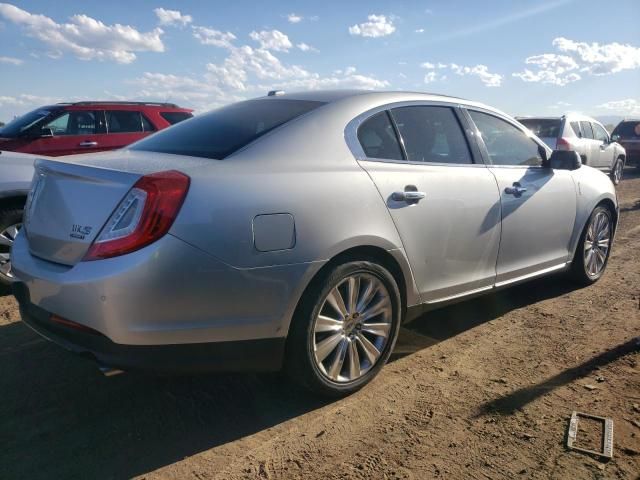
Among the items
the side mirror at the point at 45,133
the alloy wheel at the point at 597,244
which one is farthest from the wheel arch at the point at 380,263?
the side mirror at the point at 45,133

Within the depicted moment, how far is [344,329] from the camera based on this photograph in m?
3.01

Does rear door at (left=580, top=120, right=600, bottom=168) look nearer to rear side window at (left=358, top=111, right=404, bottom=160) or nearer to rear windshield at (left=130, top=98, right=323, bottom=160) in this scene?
rear side window at (left=358, top=111, right=404, bottom=160)

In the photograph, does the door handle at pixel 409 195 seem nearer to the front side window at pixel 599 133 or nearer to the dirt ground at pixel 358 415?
the dirt ground at pixel 358 415

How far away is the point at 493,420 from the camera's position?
9.30 feet

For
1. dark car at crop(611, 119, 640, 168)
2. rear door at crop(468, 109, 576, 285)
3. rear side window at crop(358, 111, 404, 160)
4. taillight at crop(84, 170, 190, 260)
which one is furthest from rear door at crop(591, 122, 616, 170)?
taillight at crop(84, 170, 190, 260)

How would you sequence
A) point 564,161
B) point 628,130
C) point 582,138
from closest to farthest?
1. point 564,161
2. point 582,138
3. point 628,130

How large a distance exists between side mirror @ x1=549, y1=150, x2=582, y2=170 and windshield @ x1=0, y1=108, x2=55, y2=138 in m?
7.02

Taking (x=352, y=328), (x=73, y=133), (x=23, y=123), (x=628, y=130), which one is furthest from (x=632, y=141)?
(x=352, y=328)

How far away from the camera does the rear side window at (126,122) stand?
28.4 feet

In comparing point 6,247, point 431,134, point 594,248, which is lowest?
point 6,247

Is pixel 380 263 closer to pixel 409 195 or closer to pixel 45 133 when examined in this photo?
pixel 409 195

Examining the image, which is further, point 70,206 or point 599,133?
point 599,133

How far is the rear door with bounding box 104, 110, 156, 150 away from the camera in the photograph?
8.60 m

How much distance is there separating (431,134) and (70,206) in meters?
2.24
